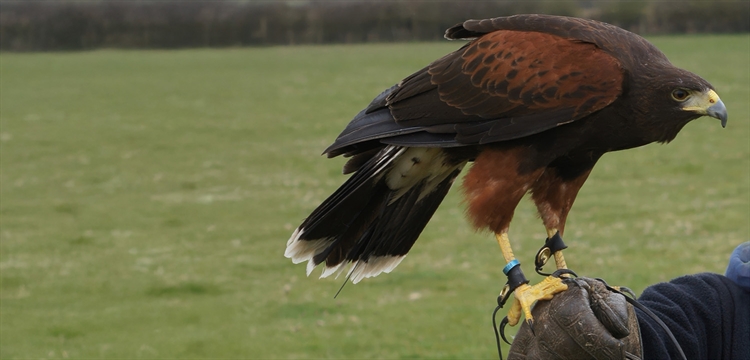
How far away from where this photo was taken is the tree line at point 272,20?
31031mm

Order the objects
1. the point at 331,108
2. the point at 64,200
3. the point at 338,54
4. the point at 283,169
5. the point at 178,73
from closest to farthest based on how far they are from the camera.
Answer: the point at 64,200, the point at 283,169, the point at 331,108, the point at 178,73, the point at 338,54

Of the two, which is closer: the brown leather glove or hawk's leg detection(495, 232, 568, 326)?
the brown leather glove

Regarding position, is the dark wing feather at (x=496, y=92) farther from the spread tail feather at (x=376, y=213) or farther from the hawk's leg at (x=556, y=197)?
the hawk's leg at (x=556, y=197)

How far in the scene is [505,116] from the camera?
3164 millimetres

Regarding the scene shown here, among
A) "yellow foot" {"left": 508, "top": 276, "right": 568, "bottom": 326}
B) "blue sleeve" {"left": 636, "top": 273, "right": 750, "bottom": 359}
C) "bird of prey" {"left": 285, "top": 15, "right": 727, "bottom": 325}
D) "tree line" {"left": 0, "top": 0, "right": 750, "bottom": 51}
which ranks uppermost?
"bird of prey" {"left": 285, "top": 15, "right": 727, "bottom": 325}

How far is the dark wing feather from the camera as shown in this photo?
302cm

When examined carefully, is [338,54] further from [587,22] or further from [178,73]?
[587,22]

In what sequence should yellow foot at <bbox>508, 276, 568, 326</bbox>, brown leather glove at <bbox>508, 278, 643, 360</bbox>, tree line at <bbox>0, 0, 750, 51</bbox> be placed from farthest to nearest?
tree line at <bbox>0, 0, 750, 51</bbox>, yellow foot at <bbox>508, 276, 568, 326</bbox>, brown leather glove at <bbox>508, 278, 643, 360</bbox>

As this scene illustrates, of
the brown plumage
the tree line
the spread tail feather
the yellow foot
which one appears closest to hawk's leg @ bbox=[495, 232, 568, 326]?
the yellow foot

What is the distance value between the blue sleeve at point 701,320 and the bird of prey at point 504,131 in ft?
1.21

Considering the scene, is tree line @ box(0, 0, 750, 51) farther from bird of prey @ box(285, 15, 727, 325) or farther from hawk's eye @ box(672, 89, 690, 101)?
hawk's eye @ box(672, 89, 690, 101)

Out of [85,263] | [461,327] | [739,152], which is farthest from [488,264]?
[739,152]

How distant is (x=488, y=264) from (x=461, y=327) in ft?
5.30

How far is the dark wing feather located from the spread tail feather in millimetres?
121
